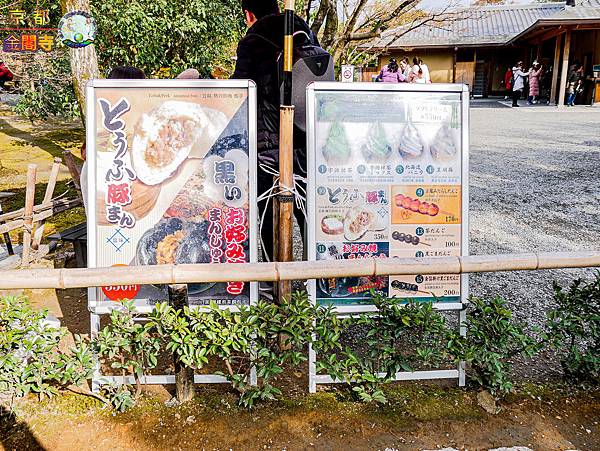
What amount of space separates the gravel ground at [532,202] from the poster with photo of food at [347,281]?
54.7 inches

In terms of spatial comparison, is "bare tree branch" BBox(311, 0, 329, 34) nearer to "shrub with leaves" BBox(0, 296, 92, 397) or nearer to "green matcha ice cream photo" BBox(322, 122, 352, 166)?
"green matcha ice cream photo" BBox(322, 122, 352, 166)

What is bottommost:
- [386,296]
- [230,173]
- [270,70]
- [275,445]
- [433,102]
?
[275,445]

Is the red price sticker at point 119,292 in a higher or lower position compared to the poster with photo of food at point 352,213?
lower

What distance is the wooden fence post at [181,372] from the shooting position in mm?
2490

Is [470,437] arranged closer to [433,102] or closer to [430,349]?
[430,349]

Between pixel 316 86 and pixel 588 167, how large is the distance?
22.4 ft

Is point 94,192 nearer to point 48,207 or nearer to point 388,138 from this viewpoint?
point 388,138

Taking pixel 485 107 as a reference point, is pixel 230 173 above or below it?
below

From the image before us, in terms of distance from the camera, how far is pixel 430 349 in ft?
8.39

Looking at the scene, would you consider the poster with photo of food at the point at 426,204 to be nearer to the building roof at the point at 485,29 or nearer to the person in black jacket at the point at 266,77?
the person in black jacket at the point at 266,77

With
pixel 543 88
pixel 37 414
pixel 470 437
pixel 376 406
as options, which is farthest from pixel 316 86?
pixel 543 88

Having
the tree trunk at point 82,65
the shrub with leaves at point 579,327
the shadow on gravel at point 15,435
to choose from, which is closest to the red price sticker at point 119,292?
the shadow on gravel at point 15,435

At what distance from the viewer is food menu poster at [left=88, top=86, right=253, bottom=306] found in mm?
2609

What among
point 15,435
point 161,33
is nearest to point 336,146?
point 15,435
